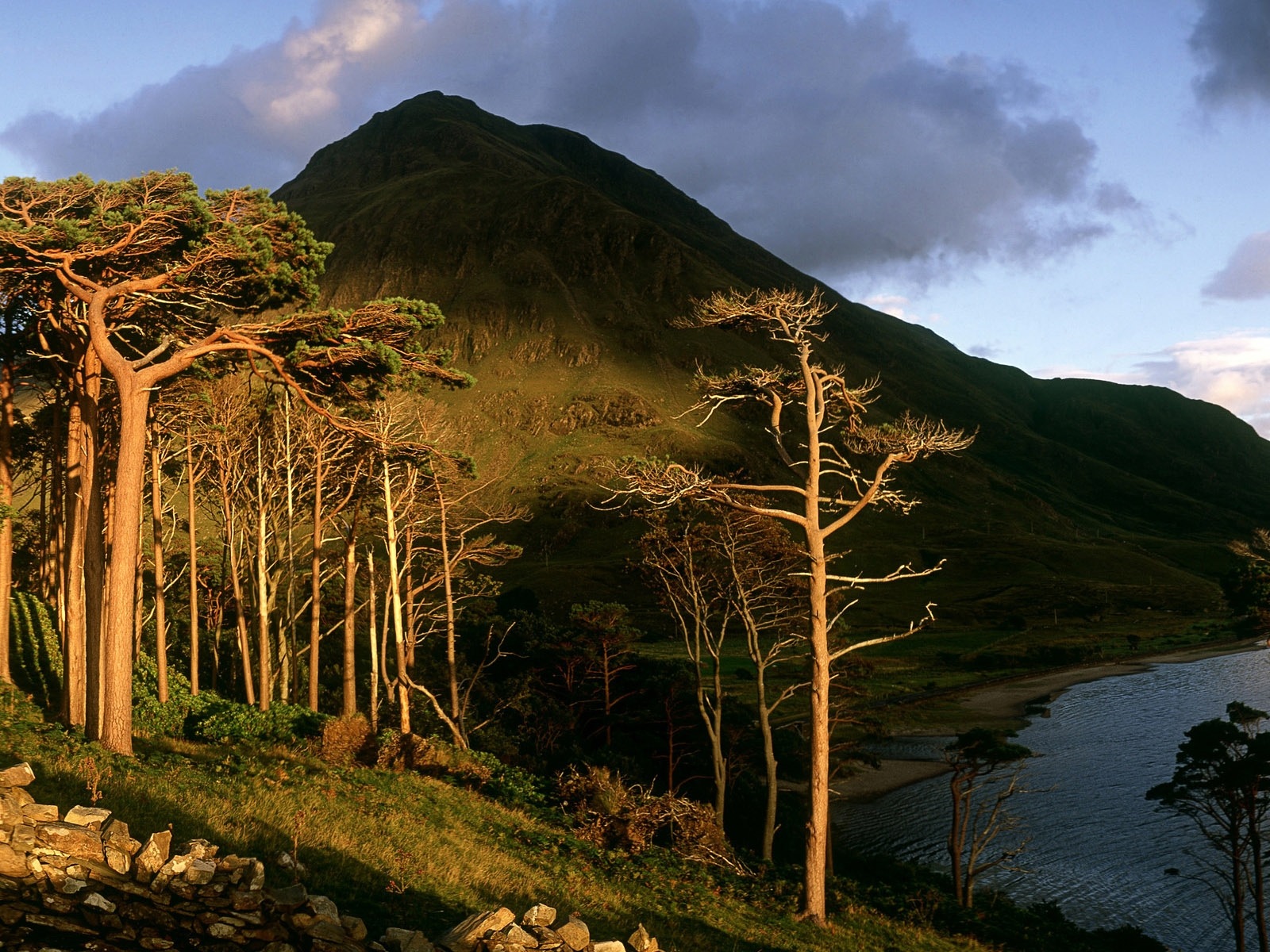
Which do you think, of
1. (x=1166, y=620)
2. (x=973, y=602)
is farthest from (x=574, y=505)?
(x=1166, y=620)

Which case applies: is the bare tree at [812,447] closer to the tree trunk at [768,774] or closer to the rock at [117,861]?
the rock at [117,861]

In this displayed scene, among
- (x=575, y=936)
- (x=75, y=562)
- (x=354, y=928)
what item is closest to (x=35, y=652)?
(x=75, y=562)

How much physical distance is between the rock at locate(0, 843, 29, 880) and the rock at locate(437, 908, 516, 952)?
387 centimetres

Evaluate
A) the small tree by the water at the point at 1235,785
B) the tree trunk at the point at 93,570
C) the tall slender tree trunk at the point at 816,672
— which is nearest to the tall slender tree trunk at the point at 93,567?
the tree trunk at the point at 93,570

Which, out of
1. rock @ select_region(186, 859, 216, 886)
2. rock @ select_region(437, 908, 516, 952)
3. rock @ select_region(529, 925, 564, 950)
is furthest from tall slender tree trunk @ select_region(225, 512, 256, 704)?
rock @ select_region(529, 925, 564, 950)

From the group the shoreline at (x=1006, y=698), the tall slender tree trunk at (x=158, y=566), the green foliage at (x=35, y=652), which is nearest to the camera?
the tall slender tree trunk at (x=158, y=566)

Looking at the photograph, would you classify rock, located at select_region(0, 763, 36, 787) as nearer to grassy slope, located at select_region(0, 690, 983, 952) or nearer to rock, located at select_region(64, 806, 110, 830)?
rock, located at select_region(64, 806, 110, 830)

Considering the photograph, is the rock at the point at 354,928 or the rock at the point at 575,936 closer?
the rock at the point at 354,928

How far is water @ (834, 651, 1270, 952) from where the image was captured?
32469 mm

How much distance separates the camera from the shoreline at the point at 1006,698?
178 feet

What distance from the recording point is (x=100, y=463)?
26.9 meters

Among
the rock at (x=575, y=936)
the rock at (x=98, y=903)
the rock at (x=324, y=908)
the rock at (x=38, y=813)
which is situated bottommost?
the rock at (x=575, y=936)

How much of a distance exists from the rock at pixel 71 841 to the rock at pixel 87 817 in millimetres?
189

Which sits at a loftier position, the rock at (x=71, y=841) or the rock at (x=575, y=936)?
the rock at (x=71, y=841)
